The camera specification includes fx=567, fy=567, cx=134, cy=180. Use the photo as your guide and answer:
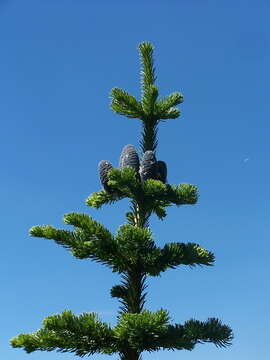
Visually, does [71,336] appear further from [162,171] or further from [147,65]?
[147,65]

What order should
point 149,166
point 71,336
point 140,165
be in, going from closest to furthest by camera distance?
point 71,336
point 149,166
point 140,165

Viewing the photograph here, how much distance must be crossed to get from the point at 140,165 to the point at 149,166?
0.32 m

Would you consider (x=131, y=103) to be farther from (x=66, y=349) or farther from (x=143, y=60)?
(x=66, y=349)

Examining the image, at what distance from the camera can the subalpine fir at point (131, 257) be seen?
9445mm

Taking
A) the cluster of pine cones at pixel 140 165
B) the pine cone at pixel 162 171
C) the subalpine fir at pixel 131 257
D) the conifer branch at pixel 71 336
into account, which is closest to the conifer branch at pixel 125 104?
the subalpine fir at pixel 131 257

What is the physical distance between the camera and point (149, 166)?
10461mm

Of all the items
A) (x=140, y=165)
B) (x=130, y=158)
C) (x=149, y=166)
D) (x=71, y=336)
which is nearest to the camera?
(x=71, y=336)

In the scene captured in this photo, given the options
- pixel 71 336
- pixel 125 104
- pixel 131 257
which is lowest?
pixel 71 336

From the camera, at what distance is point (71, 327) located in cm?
945

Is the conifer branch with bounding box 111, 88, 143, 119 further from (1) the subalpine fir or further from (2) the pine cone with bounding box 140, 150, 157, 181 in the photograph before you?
(2) the pine cone with bounding box 140, 150, 157, 181

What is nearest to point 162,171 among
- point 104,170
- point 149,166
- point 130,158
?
point 149,166

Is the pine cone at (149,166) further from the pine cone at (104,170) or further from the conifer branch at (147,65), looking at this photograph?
the conifer branch at (147,65)

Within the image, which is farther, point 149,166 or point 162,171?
point 162,171

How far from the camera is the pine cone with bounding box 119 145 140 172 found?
10.6 metres
